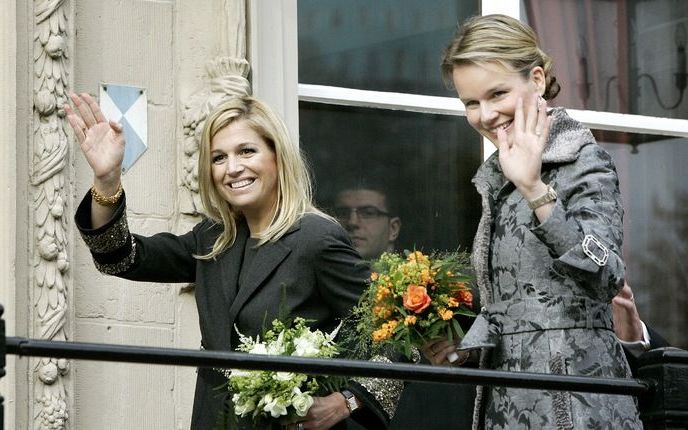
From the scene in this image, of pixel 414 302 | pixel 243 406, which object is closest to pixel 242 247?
pixel 243 406

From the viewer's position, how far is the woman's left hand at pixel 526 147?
521 cm

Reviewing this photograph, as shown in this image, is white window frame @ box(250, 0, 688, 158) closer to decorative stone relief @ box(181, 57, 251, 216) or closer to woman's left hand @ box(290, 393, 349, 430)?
decorative stone relief @ box(181, 57, 251, 216)

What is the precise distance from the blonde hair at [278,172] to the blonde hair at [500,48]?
0.77 metres

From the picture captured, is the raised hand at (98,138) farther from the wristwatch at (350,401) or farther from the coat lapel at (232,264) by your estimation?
the wristwatch at (350,401)

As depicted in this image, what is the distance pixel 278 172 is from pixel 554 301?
1.23 meters

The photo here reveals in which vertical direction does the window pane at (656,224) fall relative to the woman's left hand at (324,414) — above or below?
above

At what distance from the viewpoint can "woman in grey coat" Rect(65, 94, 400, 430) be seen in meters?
5.93

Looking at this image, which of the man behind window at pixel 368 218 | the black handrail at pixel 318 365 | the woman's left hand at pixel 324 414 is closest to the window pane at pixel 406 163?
the man behind window at pixel 368 218

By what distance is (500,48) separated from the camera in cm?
552

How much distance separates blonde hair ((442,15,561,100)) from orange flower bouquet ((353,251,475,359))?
576mm

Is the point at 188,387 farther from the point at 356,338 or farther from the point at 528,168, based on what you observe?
the point at 528,168

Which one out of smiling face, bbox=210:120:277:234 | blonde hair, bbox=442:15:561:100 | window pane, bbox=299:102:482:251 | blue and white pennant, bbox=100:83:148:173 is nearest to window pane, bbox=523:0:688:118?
window pane, bbox=299:102:482:251

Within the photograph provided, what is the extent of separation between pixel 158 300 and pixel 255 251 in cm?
84

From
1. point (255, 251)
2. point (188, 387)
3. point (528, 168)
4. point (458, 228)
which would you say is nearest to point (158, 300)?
point (188, 387)
